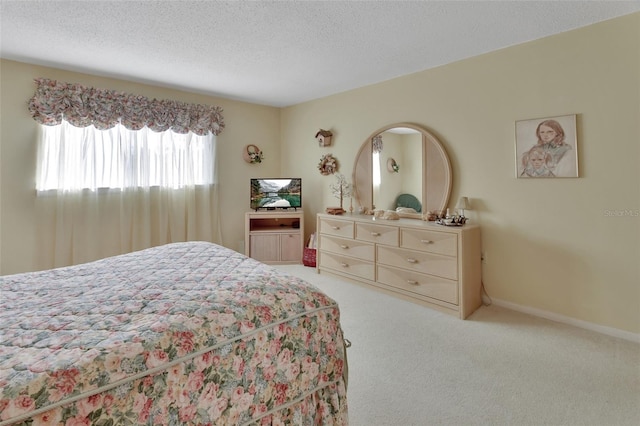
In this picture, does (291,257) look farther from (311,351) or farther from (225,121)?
(311,351)

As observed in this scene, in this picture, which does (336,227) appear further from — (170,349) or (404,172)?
(170,349)

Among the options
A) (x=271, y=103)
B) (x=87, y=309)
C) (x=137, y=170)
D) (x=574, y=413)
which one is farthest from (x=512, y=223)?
(x=137, y=170)

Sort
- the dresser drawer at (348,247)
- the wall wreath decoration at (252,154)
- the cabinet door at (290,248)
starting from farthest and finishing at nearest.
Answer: the wall wreath decoration at (252,154), the cabinet door at (290,248), the dresser drawer at (348,247)

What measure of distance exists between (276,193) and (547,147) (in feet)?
11.0

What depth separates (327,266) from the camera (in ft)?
13.3

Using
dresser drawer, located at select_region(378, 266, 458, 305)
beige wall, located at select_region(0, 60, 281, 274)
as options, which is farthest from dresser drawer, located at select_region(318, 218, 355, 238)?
beige wall, located at select_region(0, 60, 281, 274)

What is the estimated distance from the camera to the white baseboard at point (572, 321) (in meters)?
2.41

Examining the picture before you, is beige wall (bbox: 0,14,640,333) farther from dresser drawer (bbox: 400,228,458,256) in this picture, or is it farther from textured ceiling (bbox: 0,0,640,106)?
dresser drawer (bbox: 400,228,458,256)

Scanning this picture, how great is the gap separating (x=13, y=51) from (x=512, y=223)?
4.98 meters

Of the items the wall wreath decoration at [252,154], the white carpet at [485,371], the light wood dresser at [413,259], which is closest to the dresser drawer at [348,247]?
the light wood dresser at [413,259]

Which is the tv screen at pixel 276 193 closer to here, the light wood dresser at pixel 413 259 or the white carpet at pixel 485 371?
the light wood dresser at pixel 413 259

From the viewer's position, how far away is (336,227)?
12.9 ft

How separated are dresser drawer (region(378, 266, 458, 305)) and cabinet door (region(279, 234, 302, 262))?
1.57 metres

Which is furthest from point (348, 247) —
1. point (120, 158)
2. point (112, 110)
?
point (112, 110)
